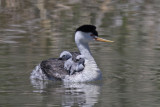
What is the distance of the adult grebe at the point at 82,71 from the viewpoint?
13.2m

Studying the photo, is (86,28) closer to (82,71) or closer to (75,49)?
(82,71)

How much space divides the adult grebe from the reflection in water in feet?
0.60

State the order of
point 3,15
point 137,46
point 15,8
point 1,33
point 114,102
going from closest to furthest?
point 114,102 < point 137,46 < point 1,33 < point 3,15 < point 15,8

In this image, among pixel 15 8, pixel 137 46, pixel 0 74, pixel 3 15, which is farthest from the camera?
pixel 15 8

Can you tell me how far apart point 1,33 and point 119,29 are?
148 inches

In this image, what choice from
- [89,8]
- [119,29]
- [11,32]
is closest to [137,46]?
[119,29]

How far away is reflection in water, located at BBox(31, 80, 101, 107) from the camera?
11.3 meters

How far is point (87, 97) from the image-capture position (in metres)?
11.8

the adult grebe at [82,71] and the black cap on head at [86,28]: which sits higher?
the black cap on head at [86,28]

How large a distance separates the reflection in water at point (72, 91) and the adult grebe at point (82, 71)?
0.18 metres

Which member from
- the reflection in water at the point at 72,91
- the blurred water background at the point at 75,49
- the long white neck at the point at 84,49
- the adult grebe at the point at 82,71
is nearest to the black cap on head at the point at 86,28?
the adult grebe at the point at 82,71

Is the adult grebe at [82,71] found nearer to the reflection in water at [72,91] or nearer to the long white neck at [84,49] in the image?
the long white neck at [84,49]

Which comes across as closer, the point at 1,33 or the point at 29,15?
the point at 1,33

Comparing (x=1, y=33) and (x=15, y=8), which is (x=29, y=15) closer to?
(x=15, y=8)
